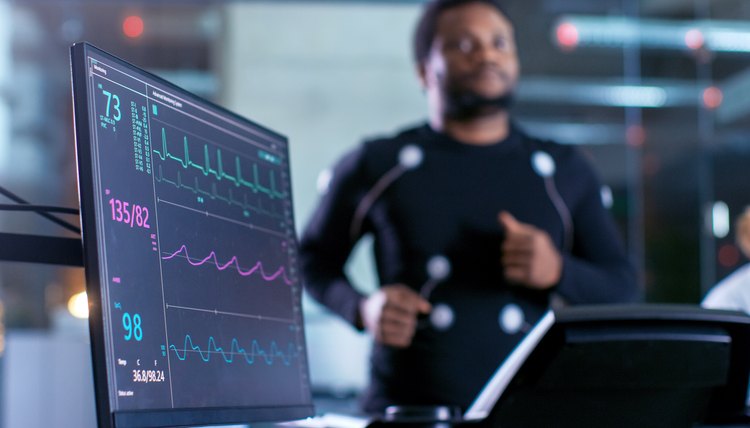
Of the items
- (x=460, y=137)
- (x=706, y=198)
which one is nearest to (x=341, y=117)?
(x=706, y=198)

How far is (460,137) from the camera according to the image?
233 cm

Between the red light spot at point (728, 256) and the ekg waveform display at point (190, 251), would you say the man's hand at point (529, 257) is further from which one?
the red light spot at point (728, 256)

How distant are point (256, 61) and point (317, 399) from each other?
1.87m

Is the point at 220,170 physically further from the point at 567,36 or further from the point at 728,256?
the point at 728,256

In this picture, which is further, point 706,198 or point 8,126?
point 706,198

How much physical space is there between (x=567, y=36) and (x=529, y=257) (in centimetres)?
456

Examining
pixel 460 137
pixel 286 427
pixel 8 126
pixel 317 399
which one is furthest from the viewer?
pixel 8 126

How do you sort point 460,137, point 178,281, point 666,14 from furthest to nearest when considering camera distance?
point 666,14, point 460,137, point 178,281

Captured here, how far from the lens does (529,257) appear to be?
2.01 meters

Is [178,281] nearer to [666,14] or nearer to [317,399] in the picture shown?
[317,399]

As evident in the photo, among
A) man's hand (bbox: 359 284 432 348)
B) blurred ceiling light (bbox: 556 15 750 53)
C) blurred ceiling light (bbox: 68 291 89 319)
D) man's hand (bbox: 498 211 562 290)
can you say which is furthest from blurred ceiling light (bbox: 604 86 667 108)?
man's hand (bbox: 359 284 432 348)

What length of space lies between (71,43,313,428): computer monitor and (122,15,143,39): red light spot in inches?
174

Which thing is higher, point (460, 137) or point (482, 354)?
point (460, 137)

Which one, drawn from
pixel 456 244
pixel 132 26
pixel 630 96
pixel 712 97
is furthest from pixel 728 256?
pixel 456 244
